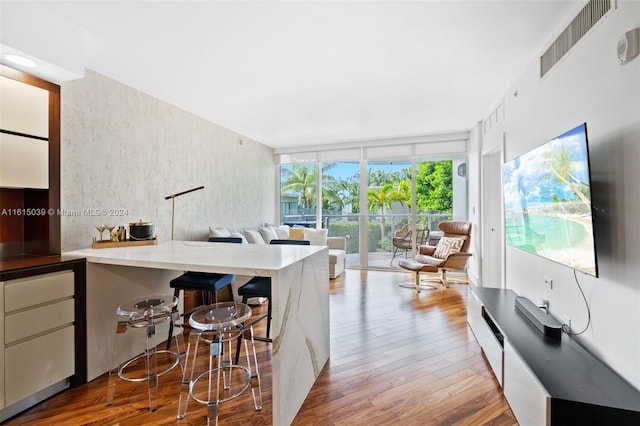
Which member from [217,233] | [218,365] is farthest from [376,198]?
[218,365]

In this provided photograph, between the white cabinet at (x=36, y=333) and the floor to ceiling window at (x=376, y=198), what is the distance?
465 centimetres

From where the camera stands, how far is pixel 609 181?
1618mm

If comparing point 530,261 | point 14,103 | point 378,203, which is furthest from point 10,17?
point 378,203

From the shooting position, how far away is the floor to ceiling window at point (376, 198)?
5512mm

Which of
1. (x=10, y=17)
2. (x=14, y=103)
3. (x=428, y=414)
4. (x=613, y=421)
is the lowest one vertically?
(x=428, y=414)

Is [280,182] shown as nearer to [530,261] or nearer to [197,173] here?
[197,173]

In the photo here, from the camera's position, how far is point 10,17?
1.83m

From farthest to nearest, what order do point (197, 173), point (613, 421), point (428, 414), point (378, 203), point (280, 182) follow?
1. point (280, 182)
2. point (378, 203)
3. point (197, 173)
4. point (428, 414)
5. point (613, 421)

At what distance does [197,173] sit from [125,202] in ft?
3.98

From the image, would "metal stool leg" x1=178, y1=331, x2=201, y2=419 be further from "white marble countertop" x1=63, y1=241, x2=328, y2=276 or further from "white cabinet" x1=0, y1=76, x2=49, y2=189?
"white cabinet" x1=0, y1=76, x2=49, y2=189

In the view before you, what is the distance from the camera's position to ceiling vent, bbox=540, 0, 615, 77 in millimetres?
1696

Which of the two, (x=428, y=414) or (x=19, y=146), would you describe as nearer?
(x=428, y=414)

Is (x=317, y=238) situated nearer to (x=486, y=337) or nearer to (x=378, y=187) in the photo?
(x=378, y=187)

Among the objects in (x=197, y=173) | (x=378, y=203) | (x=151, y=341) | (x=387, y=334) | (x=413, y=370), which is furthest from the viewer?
(x=378, y=203)
